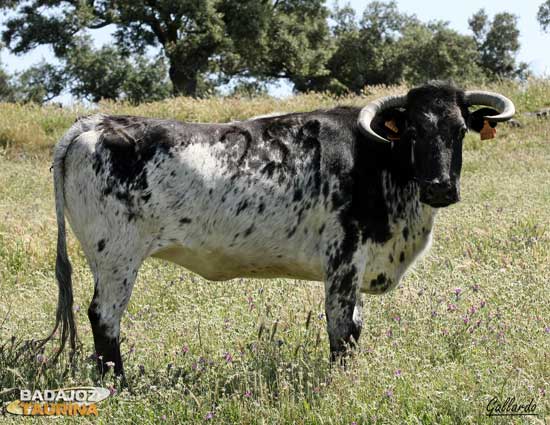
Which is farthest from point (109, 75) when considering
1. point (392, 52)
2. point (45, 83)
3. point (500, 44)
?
point (500, 44)

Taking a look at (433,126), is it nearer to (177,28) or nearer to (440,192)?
(440,192)

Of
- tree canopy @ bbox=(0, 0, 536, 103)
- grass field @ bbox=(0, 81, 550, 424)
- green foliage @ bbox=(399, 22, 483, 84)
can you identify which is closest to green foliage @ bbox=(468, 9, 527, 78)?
tree canopy @ bbox=(0, 0, 536, 103)

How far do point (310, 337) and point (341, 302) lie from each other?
21.2 inches

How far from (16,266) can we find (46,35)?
2999 cm

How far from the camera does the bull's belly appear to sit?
5930 mm

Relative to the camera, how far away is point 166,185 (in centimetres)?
573

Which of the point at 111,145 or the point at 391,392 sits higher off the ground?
the point at 111,145

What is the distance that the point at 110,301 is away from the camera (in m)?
5.66

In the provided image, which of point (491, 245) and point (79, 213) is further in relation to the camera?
point (491, 245)

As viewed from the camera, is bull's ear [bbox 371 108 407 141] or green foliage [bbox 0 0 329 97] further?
green foliage [bbox 0 0 329 97]

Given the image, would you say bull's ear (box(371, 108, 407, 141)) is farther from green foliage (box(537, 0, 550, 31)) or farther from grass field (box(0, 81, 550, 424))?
green foliage (box(537, 0, 550, 31))

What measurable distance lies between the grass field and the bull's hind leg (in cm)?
17

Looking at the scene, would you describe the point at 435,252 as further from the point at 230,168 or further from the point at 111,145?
the point at 111,145

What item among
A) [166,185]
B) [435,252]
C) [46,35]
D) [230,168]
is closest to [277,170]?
[230,168]
